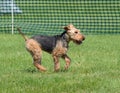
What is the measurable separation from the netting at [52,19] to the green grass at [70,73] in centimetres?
518

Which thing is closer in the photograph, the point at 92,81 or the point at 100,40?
Answer: the point at 92,81

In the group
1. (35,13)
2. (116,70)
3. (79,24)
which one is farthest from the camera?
(35,13)

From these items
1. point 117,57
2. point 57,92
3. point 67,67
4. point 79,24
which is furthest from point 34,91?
point 79,24

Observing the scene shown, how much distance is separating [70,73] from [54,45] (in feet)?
2.03

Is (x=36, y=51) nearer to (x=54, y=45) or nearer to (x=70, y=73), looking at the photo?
(x=54, y=45)

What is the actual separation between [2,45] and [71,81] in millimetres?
5648

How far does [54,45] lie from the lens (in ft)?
29.4

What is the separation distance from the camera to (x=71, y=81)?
25.4 ft

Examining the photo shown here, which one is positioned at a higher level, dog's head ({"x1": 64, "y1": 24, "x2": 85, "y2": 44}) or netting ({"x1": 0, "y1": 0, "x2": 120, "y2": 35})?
dog's head ({"x1": 64, "y1": 24, "x2": 85, "y2": 44})

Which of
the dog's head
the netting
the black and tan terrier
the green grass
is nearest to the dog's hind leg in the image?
the black and tan terrier

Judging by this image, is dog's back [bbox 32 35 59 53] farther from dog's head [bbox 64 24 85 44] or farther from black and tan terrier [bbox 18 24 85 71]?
dog's head [bbox 64 24 85 44]

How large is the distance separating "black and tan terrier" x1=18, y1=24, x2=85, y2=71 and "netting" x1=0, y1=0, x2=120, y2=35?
26.0 ft

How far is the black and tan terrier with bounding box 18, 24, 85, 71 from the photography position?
29.1 ft

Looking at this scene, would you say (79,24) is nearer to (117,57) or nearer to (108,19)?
(108,19)
